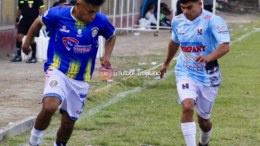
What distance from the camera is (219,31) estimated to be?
473 centimetres

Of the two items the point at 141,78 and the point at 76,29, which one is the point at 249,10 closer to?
the point at 141,78

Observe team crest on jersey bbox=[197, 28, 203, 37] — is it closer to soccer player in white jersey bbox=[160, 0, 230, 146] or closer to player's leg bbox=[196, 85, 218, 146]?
soccer player in white jersey bbox=[160, 0, 230, 146]

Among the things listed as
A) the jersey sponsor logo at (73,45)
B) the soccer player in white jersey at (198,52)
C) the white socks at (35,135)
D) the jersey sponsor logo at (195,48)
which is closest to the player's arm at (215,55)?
the soccer player in white jersey at (198,52)

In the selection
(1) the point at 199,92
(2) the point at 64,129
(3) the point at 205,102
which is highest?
(1) the point at 199,92

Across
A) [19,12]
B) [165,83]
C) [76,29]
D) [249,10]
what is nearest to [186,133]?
[76,29]

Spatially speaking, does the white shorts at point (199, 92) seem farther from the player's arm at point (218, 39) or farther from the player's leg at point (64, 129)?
the player's leg at point (64, 129)

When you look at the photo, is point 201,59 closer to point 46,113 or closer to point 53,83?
point 53,83

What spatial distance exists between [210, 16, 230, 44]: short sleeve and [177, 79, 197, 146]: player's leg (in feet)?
1.88

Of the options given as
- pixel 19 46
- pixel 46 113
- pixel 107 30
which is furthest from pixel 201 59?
pixel 19 46

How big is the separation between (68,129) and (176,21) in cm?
174

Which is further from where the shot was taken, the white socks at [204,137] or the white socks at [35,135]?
the white socks at [204,137]

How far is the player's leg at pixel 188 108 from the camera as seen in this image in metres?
4.64

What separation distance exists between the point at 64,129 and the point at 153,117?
89.6 inches

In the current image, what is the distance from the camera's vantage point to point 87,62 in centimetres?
485
